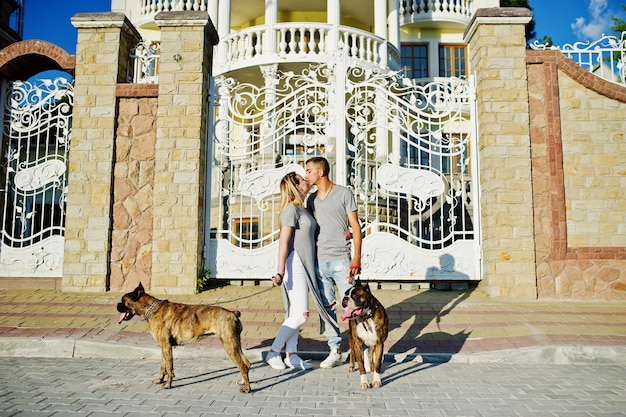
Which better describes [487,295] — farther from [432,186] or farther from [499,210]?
[432,186]

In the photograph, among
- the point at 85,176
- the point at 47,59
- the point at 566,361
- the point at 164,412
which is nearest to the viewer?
the point at 164,412

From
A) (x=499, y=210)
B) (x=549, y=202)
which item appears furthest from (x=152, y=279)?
(x=549, y=202)

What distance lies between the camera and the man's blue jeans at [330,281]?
4.90 meters

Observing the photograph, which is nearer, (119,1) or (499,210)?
(499,210)

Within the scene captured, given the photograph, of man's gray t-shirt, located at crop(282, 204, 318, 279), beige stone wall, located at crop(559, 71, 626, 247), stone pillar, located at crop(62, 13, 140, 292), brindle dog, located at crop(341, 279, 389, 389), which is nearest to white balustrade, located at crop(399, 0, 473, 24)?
beige stone wall, located at crop(559, 71, 626, 247)

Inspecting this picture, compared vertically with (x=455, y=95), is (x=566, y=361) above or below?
below

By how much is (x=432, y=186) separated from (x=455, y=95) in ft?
5.12

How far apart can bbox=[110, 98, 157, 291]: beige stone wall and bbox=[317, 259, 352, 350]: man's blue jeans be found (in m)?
4.23

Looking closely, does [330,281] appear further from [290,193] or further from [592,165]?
[592,165]

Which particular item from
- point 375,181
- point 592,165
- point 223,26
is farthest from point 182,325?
point 223,26

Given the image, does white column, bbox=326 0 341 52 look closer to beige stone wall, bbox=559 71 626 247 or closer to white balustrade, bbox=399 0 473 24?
white balustrade, bbox=399 0 473 24

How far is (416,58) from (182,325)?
18451 millimetres

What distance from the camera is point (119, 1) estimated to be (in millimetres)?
19859

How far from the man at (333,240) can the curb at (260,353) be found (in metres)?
0.62
